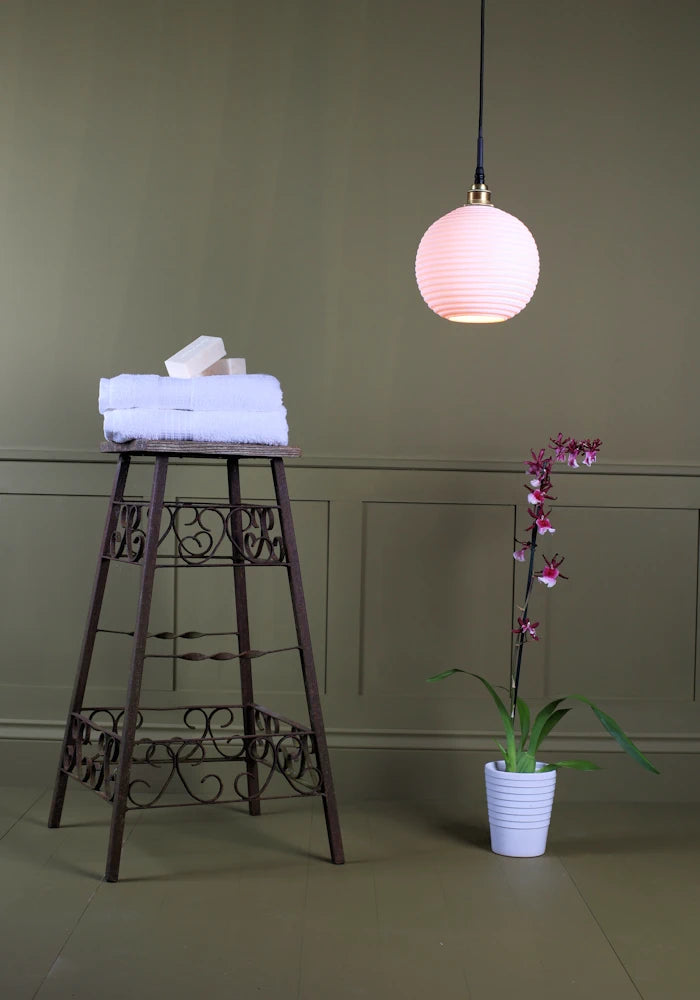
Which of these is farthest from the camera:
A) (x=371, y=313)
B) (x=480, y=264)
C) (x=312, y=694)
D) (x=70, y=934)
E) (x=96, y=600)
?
(x=371, y=313)

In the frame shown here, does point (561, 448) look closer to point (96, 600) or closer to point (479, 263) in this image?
point (479, 263)

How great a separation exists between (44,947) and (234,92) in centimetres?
212

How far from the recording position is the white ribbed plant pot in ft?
7.91

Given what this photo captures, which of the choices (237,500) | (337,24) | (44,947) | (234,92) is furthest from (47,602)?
(337,24)

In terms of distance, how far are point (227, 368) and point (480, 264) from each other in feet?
2.11

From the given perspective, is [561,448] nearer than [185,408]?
No

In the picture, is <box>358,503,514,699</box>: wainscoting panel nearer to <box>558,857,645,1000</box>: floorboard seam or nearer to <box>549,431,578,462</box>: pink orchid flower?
<box>549,431,578,462</box>: pink orchid flower

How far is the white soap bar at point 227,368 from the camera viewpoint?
7.86 ft

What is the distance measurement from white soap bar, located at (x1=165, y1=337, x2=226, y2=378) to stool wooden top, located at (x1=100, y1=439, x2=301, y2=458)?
188 millimetres

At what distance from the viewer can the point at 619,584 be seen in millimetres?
2906

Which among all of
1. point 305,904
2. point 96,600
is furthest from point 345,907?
point 96,600

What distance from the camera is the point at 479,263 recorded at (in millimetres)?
2061

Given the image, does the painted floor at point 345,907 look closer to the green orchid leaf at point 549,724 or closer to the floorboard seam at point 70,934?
the floorboard seam at point 70,934

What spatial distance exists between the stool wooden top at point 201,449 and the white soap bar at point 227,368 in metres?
0.19
